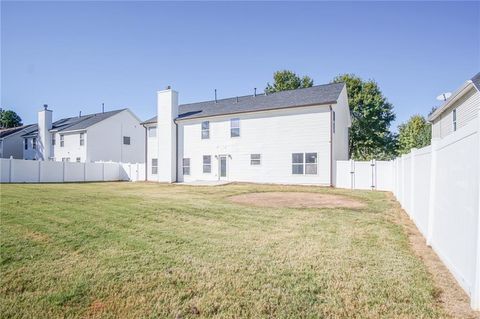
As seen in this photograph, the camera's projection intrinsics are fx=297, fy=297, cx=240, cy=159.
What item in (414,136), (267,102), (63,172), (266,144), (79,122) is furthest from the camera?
(414,136)

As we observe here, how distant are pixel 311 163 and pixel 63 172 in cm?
2109

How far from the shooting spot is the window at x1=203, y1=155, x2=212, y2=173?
22953 millimetres

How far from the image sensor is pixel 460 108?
15.9 meters

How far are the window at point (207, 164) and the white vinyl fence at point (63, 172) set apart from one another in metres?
6.89

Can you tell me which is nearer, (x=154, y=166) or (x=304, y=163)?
(x=304, y=163)

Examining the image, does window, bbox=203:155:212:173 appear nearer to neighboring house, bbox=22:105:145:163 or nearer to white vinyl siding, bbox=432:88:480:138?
neighboring house, bbox=22:105:145:163

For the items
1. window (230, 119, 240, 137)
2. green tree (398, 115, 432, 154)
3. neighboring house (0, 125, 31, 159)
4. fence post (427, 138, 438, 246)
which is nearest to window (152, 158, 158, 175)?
window (230, 119, 240, 137)

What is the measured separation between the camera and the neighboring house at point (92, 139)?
1218 inches

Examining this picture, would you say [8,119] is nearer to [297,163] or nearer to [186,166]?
[186,166]

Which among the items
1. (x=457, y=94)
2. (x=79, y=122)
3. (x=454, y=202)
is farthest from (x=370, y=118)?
(x=79, y=122)

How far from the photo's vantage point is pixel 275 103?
2112 centimetres

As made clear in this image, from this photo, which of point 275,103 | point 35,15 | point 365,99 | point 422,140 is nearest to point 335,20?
point 275,103

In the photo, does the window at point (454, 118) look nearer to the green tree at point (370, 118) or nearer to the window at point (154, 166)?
the green tree at point (370, 118)

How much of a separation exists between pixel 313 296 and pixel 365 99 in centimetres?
3325
